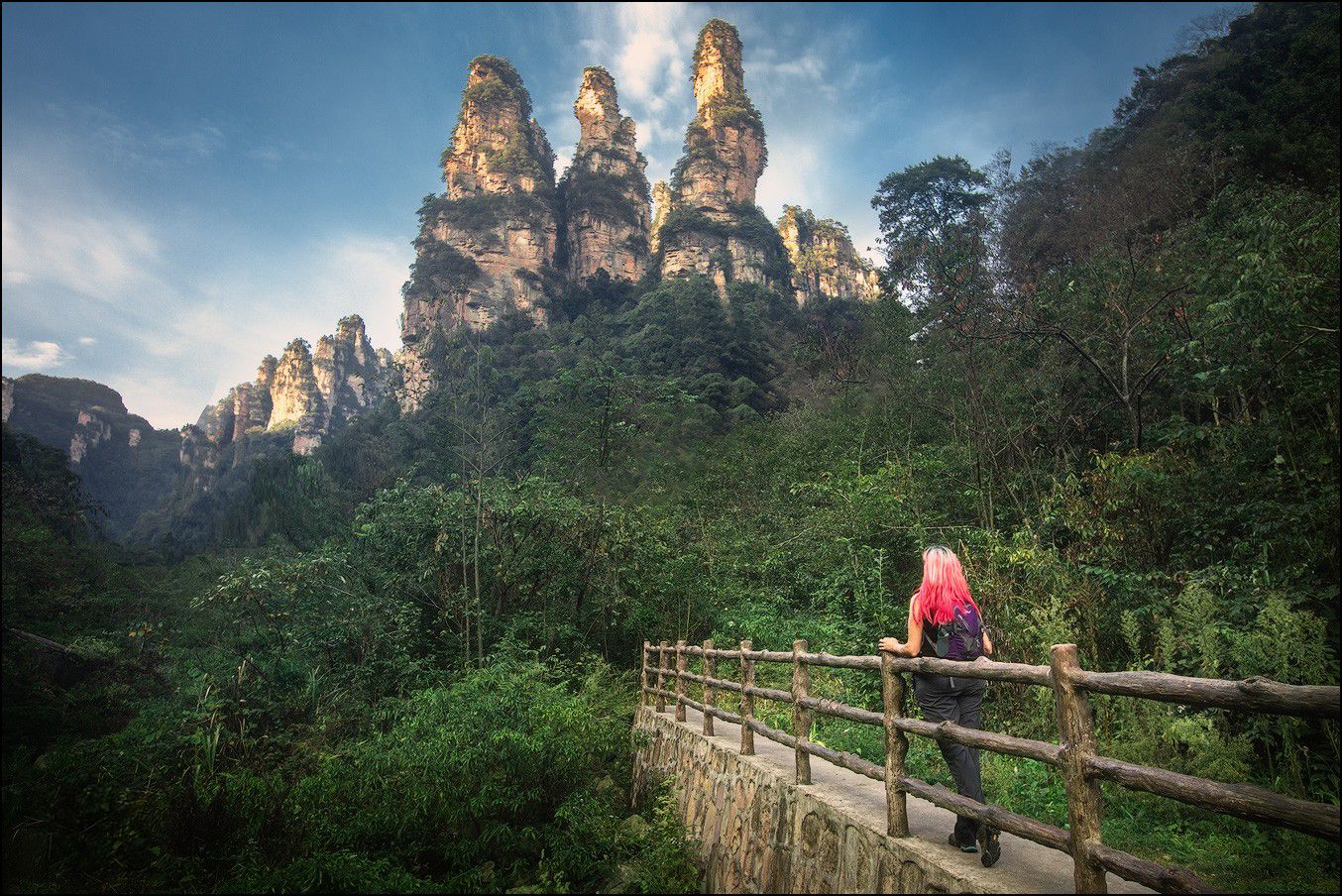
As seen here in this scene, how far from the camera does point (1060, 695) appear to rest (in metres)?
2.28

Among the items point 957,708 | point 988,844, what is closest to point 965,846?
point 988,844

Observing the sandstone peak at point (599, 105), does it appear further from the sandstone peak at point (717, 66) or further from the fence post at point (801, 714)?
the fence post at point (801, 714)

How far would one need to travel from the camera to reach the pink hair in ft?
10.9

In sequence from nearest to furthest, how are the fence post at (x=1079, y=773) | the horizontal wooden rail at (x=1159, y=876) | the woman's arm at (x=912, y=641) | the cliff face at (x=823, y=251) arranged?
the horizontal wooden rail at (x=1159, y=876) < the fence post at (x=1079, y=773) < the woman's arm at (x=912, y=641) < the cliff face at (x=823, y=251)

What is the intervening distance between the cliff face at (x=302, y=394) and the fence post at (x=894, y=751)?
252 ft

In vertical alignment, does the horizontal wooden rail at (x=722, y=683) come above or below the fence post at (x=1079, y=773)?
below

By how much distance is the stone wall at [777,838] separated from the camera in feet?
9.35

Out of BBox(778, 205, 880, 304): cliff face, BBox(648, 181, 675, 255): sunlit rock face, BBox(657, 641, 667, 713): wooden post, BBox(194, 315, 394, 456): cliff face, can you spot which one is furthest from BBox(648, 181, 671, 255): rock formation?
BBox(657, 641, 667, 713): wooden post

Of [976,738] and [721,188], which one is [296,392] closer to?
[721,188]

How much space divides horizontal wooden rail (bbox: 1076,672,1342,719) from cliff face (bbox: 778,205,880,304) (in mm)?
63074

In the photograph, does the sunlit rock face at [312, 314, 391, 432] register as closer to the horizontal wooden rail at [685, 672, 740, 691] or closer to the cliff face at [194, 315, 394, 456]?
the cliff face at [194, 315, 394, 456]

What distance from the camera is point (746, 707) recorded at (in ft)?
16.7

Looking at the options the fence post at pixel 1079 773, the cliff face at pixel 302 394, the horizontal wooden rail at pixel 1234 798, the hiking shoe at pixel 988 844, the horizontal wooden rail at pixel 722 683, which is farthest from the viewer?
the cliff face at pixel 302 394

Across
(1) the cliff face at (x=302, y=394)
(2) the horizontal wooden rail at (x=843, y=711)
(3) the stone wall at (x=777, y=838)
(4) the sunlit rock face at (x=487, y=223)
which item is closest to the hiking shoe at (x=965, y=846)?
(3) the stone wall at (x=777, y=838)
